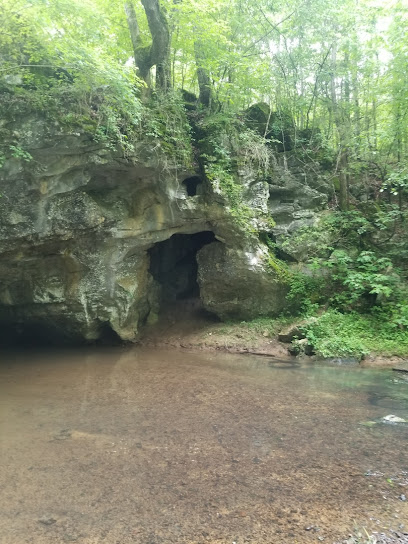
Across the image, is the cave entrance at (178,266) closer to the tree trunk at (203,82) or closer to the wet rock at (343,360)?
the tree trunk at (203,82)

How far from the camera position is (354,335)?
961cm

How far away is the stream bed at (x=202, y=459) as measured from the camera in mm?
3012

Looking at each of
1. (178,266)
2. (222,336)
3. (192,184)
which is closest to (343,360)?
(222,336)

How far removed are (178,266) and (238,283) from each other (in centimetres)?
409

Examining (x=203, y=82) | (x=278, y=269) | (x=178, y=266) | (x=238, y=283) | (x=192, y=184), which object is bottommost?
(x=238, y=283)

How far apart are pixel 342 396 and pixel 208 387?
230cm

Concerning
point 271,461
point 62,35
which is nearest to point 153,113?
point 62,35

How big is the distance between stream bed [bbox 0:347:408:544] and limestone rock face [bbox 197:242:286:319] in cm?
394

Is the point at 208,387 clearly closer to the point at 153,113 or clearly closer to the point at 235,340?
the point at 235,340

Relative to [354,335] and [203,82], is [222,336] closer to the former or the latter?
[354,335]

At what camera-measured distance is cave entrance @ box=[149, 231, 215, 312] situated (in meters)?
13.9

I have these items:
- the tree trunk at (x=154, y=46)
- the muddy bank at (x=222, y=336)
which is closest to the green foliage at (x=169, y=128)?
the tree trunk at (x=154, y=46)

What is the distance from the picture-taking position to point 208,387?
6926mm

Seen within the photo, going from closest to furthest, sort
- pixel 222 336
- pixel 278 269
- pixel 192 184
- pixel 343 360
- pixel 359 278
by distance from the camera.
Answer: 1. pixel 343 360
2. pixel 359 278
3. pixel 222 336
4. pixel 278 269
5. pixel 192 184
